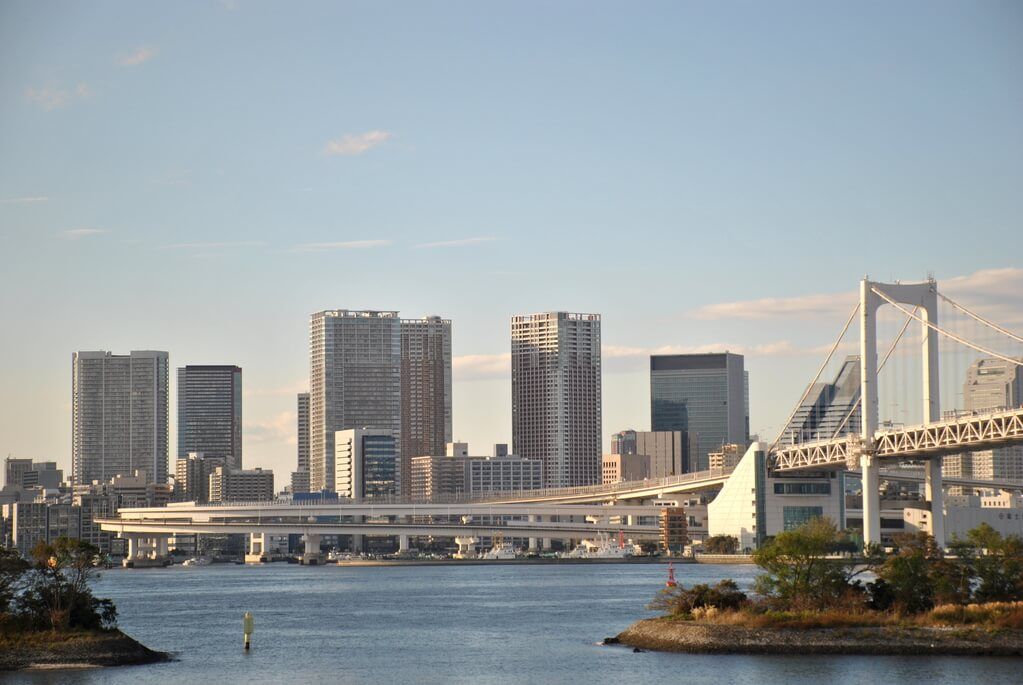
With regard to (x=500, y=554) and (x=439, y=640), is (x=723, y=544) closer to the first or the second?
(x=500, y=554)

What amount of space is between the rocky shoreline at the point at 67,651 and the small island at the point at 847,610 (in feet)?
51.5

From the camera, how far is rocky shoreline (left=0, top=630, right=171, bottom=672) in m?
48.7

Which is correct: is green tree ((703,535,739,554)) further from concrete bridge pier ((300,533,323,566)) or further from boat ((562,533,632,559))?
concrete bridge pier ((300,533,323,566))

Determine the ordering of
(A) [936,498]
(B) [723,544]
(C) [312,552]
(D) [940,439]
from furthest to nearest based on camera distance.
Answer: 1. (C) [312,552]
2. (B) [723,544]
3. (A) [936,498]
4. (D) [940,439]

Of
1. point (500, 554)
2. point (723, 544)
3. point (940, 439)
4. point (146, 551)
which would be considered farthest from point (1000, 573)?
point (146, 551)

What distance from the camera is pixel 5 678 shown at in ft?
154

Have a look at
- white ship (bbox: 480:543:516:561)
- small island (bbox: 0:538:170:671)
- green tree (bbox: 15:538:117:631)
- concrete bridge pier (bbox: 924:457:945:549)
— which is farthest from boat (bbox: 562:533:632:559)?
green tree (bbox: 15:538:117:631)

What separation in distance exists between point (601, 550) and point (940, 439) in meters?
55.9

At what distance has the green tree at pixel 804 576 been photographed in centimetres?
5475

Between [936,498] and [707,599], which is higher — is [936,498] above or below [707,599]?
above

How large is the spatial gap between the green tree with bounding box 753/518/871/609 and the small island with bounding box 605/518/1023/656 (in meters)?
0.03

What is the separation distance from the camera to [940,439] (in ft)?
333

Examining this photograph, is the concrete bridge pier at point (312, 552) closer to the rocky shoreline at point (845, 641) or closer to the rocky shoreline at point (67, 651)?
the rocky shoreline at point (67, 651)

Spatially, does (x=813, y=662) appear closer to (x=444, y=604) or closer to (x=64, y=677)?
(x=64, y=677)
